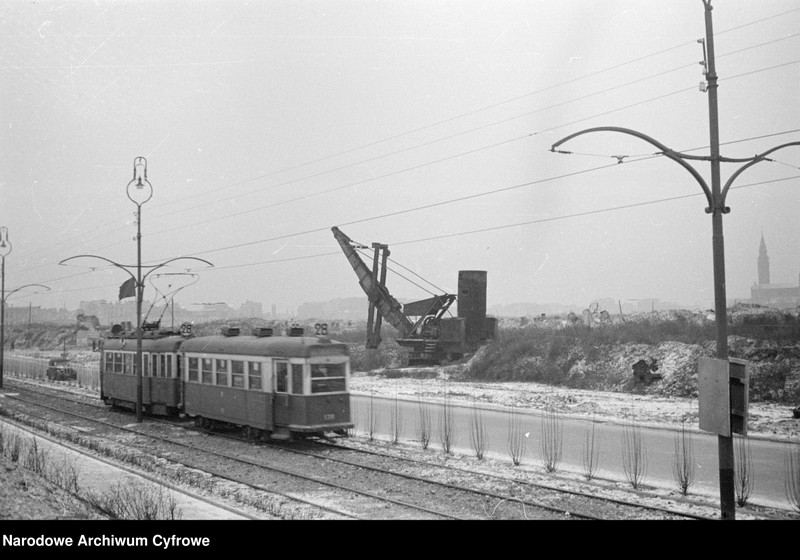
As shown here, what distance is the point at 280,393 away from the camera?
19.2 meters

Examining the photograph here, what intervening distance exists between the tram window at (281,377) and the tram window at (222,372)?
2.98 m

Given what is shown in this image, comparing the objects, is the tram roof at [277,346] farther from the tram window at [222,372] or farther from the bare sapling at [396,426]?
the bare sapling at [396,426]

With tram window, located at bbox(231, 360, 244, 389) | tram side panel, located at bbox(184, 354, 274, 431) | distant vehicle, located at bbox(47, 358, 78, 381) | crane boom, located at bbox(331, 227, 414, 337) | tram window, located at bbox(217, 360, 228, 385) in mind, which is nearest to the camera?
tram side panel, located at bbox(184, 354, 274, 431)

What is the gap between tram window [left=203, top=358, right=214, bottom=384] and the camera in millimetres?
22484

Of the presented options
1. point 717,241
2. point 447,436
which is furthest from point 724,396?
point 447,436

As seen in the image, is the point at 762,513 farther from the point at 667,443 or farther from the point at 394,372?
the point at 394,372

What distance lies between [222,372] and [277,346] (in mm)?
3364

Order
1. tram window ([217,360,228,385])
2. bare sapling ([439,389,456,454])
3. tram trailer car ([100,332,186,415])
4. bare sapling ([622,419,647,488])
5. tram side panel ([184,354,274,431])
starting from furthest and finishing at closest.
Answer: tram trailer car ([100,332,186,415])
tram window ([217,360,228,385])
tram side panel ([184,354,274,431])
bare sapling ([439,389,456,454])
bare sapling ([622,419,647,488])

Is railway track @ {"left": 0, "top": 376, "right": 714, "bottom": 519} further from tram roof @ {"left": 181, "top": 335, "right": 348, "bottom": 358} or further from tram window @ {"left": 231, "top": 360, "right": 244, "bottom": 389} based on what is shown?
tram roof @ {"left": 181, "top": 335, "right": 348, "bottom": 358}

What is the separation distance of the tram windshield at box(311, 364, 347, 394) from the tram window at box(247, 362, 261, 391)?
1.94 meters

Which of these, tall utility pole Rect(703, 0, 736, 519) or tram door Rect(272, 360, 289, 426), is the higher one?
tall utility pole Rect(703, 0, 736, 519)

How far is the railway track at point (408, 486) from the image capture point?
11.9 m

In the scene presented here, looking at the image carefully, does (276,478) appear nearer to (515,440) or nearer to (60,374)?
(515,440)

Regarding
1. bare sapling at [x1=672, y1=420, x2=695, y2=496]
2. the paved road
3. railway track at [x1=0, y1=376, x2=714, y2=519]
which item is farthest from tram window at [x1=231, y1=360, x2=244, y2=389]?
bare sapling at [x1=672, y1=420, x2=695, y2=496]
